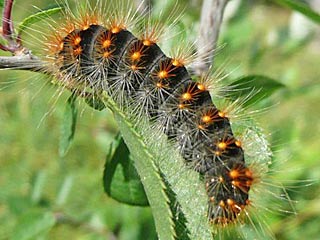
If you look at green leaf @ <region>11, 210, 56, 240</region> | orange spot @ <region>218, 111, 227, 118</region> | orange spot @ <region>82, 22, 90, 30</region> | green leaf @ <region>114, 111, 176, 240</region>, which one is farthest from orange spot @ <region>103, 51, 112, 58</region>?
green leaf @ <region>11, 210, 56, 240</region>

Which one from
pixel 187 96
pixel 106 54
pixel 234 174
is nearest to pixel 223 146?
pixel 234 174

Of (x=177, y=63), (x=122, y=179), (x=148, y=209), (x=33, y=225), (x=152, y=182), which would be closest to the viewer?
(x=152, y=182)

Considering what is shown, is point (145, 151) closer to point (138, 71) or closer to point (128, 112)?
point (128, 112)

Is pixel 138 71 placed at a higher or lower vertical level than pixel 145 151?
higher

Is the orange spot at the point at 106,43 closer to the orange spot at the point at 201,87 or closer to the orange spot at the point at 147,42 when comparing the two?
the orange spot at the point at 147,42

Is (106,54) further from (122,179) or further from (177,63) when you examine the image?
(122,179)

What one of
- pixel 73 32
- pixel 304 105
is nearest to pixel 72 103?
pixel 73 32

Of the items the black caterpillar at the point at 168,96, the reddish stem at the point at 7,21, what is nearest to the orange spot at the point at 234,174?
the black caterpillar at the point at 168,96
